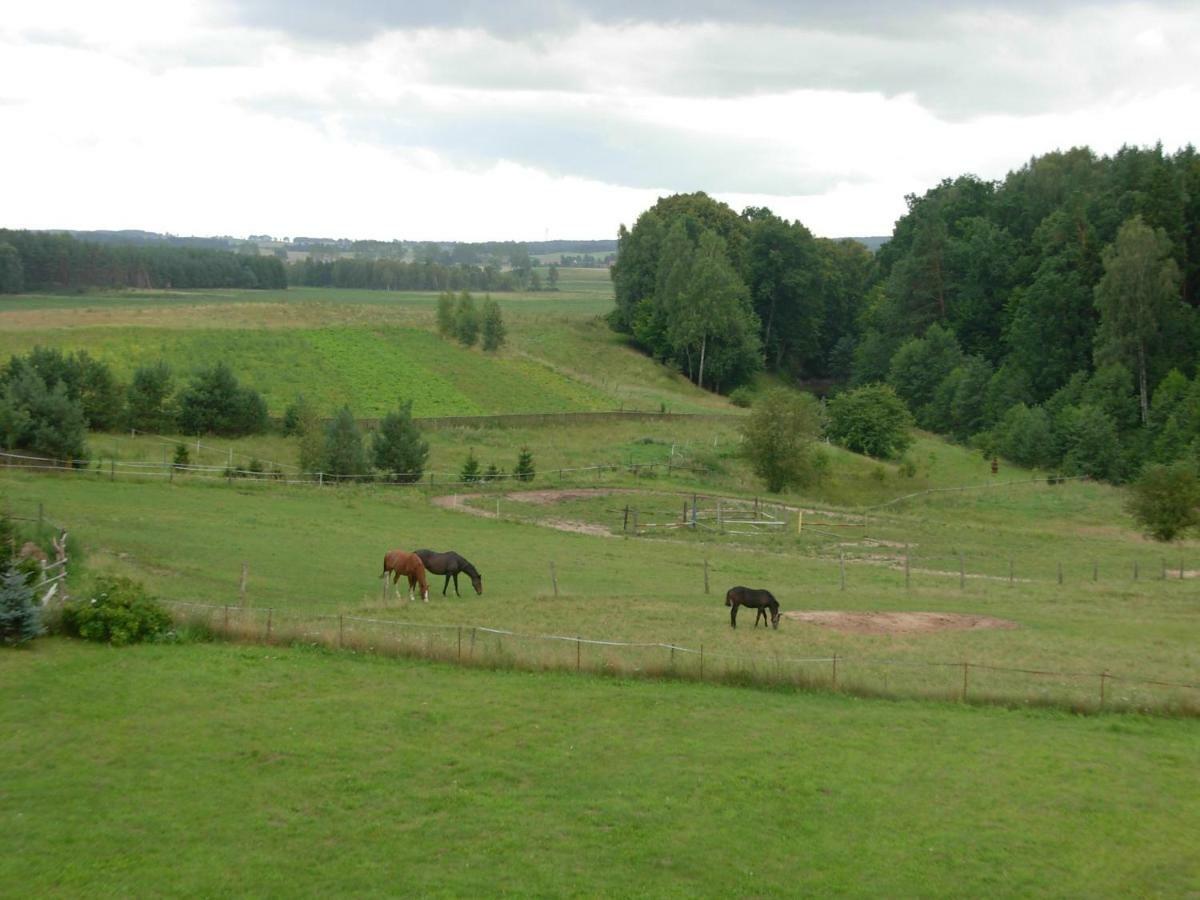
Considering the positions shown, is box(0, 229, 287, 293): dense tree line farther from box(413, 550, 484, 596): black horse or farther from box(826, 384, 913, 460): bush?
box(413, 550, 484, 596): black horse

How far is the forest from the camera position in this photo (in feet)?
274

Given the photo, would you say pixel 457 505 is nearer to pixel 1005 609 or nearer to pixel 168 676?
pixel 1005 609

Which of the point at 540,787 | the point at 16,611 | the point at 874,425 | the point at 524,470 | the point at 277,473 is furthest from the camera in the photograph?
the point at 874,425

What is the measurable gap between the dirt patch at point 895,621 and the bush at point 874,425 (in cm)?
4665

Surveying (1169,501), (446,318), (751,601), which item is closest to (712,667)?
(751,601)

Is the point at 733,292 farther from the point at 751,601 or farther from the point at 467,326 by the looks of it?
the point at 751,601

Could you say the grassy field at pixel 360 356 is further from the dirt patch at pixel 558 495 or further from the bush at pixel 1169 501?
the bush at pixel 1169 501

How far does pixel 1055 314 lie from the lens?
96062 mm

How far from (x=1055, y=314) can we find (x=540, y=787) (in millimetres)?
90203

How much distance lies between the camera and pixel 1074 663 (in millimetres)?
25656

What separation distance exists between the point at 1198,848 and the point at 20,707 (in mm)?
17420

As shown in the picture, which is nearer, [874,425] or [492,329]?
[874,425]

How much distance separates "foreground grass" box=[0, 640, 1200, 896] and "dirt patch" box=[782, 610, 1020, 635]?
7.32 meters

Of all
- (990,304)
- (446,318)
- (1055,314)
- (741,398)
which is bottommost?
(741,398)
